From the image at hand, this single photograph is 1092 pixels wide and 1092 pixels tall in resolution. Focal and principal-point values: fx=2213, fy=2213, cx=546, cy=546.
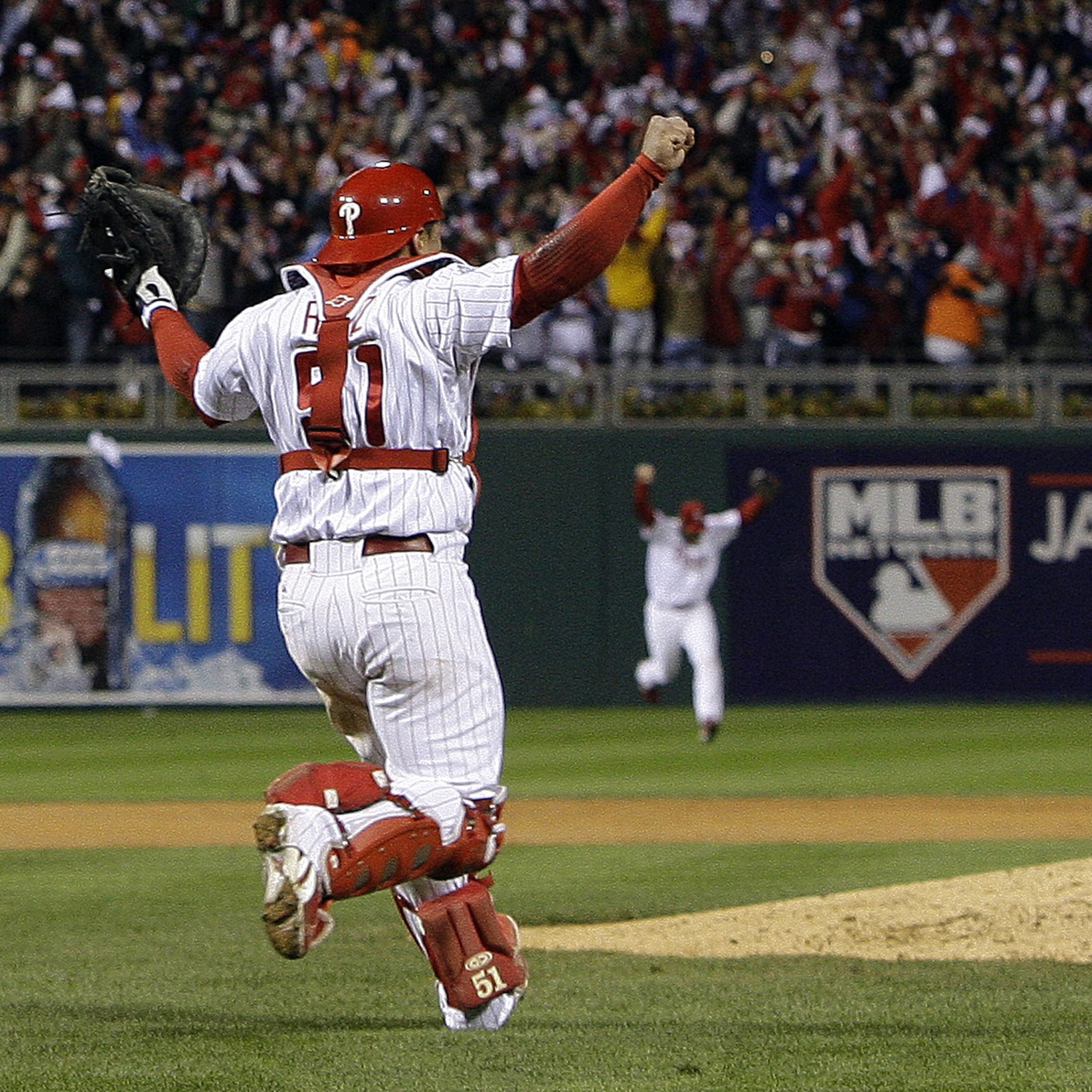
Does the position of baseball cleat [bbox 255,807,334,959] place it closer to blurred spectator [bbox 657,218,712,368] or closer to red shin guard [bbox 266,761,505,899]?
red shin guard [bbox 266,761,505,899]

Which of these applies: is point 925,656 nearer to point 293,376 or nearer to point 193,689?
point 193,689

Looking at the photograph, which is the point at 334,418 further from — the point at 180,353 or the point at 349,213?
Result: the point at 180,353

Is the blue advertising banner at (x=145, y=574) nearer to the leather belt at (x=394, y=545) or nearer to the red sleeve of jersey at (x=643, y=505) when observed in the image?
the red sleeve of jersey at (x=643, y=505)

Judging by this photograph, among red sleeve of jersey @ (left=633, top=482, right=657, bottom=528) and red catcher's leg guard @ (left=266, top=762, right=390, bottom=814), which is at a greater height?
red catcher's leg guard @ (left=266, top=762, right=390, bottom=814)

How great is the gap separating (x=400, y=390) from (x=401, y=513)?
283mm

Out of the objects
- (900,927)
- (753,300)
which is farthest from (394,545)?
(753,300)

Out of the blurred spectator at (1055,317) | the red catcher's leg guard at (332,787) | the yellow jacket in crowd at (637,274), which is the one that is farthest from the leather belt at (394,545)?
the blurred spectator at (1055,317)

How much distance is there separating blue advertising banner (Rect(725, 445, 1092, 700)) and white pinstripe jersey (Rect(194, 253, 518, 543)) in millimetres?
14002

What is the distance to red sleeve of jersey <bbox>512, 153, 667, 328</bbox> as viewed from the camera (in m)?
4.86

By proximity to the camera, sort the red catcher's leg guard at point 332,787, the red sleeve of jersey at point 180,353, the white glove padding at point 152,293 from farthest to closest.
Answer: the white glove padding at point 152,293, the red sleeve of jersey at point 180,353, the red catcher's leg guard at point 332,787

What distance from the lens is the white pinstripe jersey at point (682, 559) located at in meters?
16.4

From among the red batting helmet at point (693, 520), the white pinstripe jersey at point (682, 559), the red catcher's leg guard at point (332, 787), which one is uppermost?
the red catcher's leg guard at point (332, 787)

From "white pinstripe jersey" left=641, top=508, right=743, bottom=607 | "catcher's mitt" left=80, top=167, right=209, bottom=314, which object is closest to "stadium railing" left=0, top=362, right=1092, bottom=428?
"white pinstripe jersey" left=641, top=508, right=743, bottom=607

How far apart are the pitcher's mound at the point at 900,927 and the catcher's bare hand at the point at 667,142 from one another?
10.6 feet
